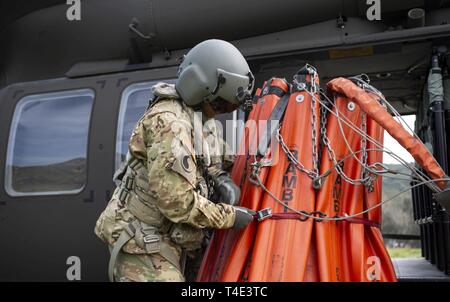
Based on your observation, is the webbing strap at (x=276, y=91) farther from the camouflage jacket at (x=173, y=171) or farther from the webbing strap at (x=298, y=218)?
the webbing strap at (x=298, y=218)

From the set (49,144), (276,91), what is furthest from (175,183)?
(49,144)

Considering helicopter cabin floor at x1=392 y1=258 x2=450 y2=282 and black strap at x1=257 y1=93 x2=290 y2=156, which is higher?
black strap at x1=257 y1=93 x2=290 y2=156

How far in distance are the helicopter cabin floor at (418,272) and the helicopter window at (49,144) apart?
8.05 feet

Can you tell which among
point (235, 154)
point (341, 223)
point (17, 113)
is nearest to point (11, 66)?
point (17, 113)

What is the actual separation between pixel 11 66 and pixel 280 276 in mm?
3485

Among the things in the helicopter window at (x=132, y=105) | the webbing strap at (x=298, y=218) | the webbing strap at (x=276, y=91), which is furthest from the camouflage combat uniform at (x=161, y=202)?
the helicopter window at (x=132, y=105)

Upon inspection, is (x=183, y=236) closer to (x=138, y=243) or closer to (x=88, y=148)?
(x=138, y=243)

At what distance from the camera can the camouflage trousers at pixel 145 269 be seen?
2412 mm

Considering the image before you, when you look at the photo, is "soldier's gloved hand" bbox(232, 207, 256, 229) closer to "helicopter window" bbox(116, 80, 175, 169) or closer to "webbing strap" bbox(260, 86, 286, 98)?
"webbing strap" bbox(260, 86, 286, 98)

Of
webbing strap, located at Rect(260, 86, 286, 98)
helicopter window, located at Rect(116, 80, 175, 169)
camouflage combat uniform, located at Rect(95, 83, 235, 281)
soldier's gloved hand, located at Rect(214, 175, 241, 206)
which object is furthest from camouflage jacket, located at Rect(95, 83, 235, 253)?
helicopter window, located at Rect(116, 80, 175, 169)

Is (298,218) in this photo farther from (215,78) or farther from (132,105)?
(132,105)

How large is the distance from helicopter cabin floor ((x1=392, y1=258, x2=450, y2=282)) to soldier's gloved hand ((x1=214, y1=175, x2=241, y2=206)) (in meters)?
1.68

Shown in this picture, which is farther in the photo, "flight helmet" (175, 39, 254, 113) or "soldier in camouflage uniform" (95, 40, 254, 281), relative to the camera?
"flight helmet" (175, 39, 254, 113)

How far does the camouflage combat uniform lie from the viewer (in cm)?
227
